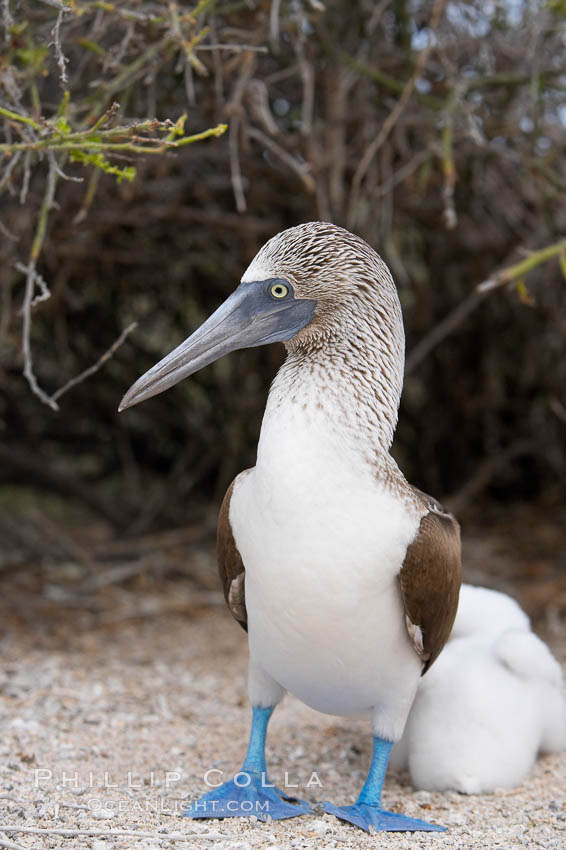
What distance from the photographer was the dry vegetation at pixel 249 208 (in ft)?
11.8

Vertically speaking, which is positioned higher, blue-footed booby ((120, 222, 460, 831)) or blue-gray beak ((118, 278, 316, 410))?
blue-gray beak ((118, 278, 316, 410))

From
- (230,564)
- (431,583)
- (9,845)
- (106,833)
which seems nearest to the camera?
(9,845)

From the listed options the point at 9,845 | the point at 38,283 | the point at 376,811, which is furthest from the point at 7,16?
the point at 376,811

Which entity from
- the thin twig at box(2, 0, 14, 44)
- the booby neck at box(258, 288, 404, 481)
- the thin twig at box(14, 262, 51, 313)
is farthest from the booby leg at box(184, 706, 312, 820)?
the thin twig at box(2, 0, 14, 44)

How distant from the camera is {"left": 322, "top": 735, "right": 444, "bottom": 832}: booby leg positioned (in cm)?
271

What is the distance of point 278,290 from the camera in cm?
276

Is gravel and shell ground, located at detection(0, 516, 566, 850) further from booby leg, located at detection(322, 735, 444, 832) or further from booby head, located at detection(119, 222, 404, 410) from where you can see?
booby head, located at detection(119, 222, 404, 410)

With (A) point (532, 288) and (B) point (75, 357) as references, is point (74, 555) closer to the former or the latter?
(B) point (75, 357)

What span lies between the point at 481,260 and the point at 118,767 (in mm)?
3630

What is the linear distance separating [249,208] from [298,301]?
99.1 inches

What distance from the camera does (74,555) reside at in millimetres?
5219

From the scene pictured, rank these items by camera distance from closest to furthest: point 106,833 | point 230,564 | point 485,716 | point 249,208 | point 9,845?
point 9,845 < point 106,833 < point 230,564 < point 485,716 < point 249,208

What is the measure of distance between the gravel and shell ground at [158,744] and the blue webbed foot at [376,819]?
29mm

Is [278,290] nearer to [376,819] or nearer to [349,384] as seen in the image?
[349,384]
